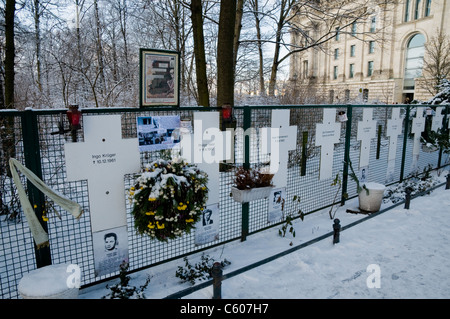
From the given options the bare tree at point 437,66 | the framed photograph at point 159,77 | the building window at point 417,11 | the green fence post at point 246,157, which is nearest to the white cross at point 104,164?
the framed photograph at point 159,77

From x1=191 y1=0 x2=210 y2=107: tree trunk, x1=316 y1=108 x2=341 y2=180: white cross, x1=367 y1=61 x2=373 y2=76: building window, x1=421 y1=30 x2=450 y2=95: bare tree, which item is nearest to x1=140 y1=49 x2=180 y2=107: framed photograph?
x1=316 y1=108 x2=341 y2=180: white cross

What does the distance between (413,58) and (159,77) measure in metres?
51.8

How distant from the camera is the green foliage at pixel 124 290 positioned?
3449 mm

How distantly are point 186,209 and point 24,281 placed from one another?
168 cm

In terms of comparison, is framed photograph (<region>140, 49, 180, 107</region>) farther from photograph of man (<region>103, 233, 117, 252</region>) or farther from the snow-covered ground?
the snow-covered ground

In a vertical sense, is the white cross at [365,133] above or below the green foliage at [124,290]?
above

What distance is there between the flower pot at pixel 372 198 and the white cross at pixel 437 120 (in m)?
4.42

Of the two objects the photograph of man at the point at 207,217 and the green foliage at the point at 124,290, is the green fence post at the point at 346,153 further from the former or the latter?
the green foliage at the point at 124,290

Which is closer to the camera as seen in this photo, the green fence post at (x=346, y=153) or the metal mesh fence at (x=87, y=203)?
the metal mesh fence at (x=87, y=203)

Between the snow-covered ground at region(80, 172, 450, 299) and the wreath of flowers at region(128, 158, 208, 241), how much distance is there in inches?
32.5

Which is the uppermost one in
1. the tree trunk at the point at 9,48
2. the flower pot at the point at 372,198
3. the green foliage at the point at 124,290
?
the tree trunk at the point at 9,48

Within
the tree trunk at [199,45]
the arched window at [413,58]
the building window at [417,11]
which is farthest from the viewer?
the arched window at [413,58]

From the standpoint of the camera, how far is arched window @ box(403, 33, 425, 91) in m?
43.7

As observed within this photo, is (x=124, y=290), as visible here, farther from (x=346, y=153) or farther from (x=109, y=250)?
(x=346, y=153)
